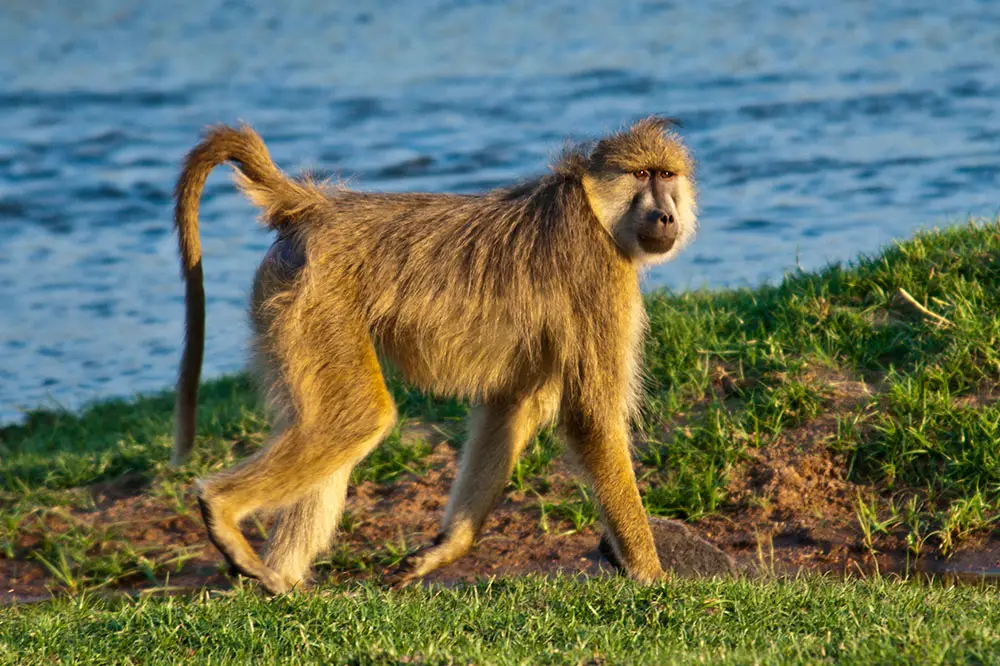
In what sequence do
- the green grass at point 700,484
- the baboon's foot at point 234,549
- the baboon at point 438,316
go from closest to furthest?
the green grass at point 700,484
the baboon's foot at point 234,549
the baboon at point 438,316

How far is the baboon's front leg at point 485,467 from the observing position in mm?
5684

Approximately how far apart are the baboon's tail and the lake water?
3.26 meters

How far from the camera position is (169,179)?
1391cm

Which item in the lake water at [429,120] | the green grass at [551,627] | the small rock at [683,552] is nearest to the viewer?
the green grass at [551,627]

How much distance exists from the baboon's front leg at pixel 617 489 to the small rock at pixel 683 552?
115 millimetres

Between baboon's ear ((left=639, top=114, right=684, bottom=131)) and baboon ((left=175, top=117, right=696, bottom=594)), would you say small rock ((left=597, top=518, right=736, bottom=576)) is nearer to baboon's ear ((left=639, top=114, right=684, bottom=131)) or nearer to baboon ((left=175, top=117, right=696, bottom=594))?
baboon ((left=175, top=117, right=696, bottom=594))

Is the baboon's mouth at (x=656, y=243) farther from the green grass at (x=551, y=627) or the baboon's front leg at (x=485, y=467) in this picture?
the green grass at (x=551, y=627)

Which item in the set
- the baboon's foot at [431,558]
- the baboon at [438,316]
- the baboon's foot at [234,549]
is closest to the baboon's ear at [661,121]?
the baboon at [438,316]

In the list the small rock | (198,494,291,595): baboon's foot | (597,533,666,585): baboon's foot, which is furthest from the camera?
the small rock

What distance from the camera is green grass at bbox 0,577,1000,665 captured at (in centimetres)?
404

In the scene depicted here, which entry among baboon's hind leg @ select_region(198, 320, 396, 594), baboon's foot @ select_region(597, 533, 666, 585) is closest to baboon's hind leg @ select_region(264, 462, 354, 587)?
baboon's hind leg @ select_region(198, 320, 396, 594)

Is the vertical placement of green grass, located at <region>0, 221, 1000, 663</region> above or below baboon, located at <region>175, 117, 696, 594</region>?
below

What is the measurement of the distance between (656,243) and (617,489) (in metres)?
0.95

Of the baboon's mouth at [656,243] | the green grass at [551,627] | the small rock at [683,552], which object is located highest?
the baboon's mouth at [656,243]
